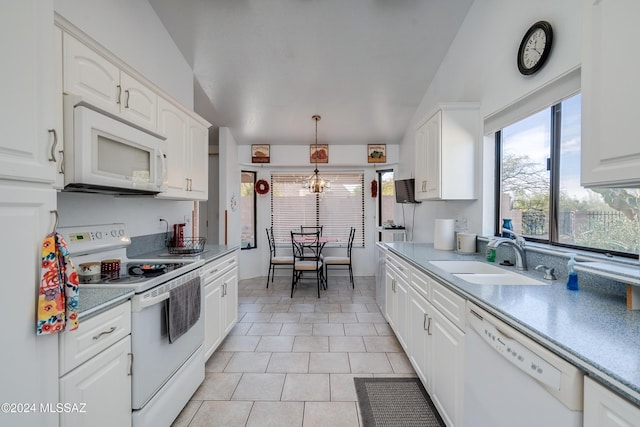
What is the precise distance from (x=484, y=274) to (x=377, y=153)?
3612 mm

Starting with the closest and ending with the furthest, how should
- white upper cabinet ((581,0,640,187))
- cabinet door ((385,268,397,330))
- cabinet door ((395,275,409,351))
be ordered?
1. white upper cabinet ((581,0,640,187))
2. cabinet door ((395,275,409,351))
3. cabinet door ((385,268,397,330))

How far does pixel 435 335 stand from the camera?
1.69 m

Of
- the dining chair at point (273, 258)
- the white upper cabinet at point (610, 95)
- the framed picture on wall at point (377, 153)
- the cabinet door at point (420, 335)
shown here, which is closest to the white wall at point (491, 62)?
the white upper cabinet at point (610, 95)

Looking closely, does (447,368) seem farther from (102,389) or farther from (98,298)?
(98,298)

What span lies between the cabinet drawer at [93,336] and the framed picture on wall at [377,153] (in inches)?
177

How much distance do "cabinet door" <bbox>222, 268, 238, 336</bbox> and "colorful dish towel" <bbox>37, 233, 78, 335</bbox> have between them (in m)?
1.58

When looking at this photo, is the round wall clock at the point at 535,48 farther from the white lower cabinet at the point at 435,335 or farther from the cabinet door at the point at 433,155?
the white lower cabinet at the point at 435,335

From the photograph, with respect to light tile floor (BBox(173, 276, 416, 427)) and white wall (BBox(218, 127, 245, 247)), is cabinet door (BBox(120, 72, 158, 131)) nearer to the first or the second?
light tile floor (BBox(173, 276, 416, 427))

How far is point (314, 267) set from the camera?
4.25m

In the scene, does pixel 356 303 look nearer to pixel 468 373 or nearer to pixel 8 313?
pixel 468 373

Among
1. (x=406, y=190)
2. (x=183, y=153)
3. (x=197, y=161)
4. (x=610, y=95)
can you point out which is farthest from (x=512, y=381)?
(x=406, y=190)

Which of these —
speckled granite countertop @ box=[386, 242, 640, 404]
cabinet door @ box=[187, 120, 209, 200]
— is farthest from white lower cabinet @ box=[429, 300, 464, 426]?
cabinet door @ box=[187, 120, 209, 200]

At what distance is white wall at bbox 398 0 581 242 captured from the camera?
162cm

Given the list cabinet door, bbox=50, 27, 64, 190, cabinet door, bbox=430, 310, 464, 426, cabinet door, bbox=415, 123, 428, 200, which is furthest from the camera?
cabinet door, bbox=415, 123, 428, 200
